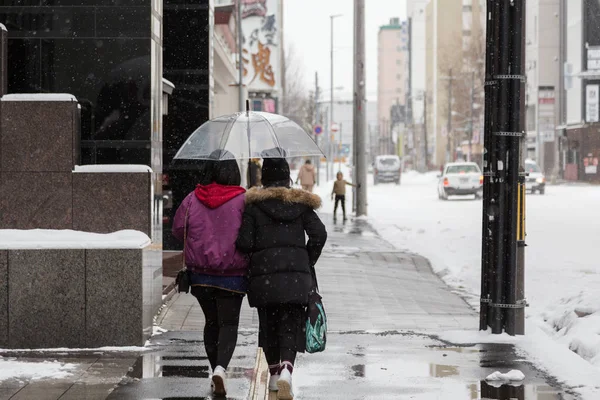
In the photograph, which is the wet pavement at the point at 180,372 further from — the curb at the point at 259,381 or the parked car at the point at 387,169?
the parked car at the point at 387,169

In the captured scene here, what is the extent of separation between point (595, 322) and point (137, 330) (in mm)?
4121

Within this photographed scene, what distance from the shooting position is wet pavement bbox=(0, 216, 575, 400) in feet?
23.5

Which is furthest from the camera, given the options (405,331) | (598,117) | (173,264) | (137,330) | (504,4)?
(598,117)

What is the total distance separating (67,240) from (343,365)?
8.05 ft

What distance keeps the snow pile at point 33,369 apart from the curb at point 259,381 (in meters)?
1.33

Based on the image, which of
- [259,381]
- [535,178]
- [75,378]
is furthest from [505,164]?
[535,178]

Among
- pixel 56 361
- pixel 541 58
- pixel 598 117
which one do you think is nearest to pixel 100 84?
pixel 56 361

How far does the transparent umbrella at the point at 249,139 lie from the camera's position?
7.64 meters

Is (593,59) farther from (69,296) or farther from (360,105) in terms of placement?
(69,296)

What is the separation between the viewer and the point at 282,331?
695 centimetres

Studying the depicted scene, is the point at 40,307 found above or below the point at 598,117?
below

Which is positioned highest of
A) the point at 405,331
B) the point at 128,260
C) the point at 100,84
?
the point at 100,84

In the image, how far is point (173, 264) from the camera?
16.0 m

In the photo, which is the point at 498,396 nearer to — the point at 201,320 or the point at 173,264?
the point at 201,320
